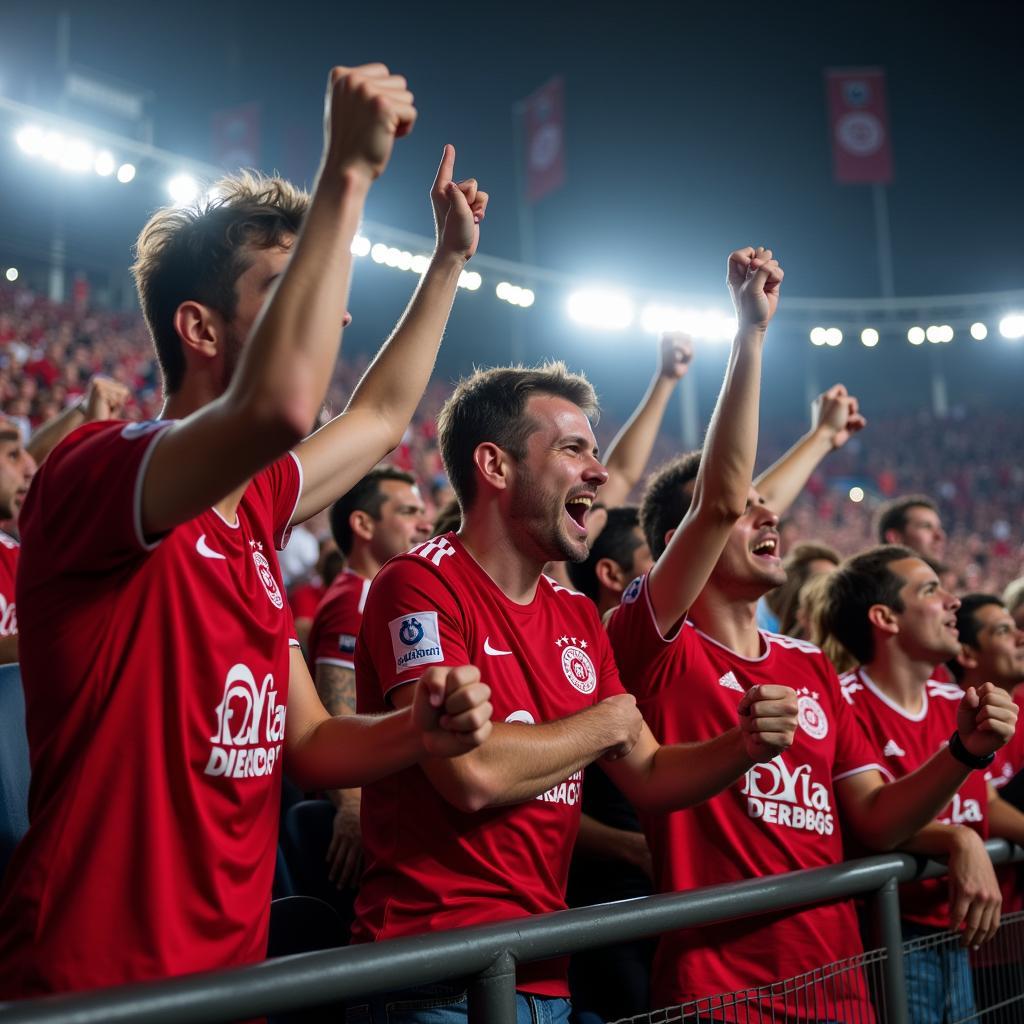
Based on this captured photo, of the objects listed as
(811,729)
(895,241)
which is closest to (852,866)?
(811,729)

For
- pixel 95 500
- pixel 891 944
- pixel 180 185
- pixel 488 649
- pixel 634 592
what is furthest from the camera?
pixel 180 185

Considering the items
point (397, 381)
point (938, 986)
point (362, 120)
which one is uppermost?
point (362, 120)

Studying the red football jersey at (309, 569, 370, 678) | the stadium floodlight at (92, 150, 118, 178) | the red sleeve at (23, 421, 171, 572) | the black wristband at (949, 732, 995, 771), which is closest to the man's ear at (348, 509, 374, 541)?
the red football jersey at (309, 569, 370, 678)

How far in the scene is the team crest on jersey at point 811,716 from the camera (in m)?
2.69

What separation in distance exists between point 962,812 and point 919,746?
0.22 m

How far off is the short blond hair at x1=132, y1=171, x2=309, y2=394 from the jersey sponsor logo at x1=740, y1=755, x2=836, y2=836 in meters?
1.66

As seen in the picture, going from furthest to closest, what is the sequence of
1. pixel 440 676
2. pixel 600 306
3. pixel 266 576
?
1. pixel 600 306
2. pixel 266 576
3. pixel 440 676

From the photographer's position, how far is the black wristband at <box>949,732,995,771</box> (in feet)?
8.14

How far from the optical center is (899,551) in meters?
3.62

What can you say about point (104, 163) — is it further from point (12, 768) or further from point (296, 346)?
point (296, 346)

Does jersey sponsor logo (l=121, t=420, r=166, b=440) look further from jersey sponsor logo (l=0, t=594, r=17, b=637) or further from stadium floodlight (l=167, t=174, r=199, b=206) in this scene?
stadium floodlight (l=167, t=174, r=199, b=206)

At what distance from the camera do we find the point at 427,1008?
176cm

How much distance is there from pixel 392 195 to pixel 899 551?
81.0 ft

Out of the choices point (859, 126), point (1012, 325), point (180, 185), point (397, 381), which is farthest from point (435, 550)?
point (1012, 325)
